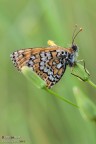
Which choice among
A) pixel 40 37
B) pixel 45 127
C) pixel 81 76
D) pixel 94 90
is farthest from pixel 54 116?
pixel 81 76

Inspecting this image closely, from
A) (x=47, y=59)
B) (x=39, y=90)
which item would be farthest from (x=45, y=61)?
(x=39, y=90)

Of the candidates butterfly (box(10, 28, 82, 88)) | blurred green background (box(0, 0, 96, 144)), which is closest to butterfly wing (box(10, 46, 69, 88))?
butterfly (box(10, 28, 82, 88))

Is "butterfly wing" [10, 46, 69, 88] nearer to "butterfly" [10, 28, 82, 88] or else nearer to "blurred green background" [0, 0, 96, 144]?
"butterfly" [10, 28, 82, 88]

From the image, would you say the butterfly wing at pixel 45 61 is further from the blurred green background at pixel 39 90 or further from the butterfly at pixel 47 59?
the blurred green background at pixel 39 90

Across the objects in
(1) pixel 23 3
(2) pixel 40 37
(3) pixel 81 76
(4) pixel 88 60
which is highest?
(1) pixel 23 3

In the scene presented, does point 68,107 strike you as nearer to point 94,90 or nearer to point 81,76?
point 94,90

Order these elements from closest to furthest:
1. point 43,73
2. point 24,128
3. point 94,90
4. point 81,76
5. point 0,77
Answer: point 81,76 < point 43,73 < point 24,128 < point 94,90 < point 0,77

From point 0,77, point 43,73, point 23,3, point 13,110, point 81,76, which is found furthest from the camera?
point 23,3
